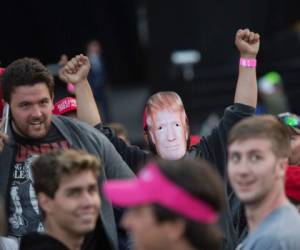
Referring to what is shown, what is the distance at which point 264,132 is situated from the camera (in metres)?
4.80

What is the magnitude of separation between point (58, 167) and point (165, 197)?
1206 mm

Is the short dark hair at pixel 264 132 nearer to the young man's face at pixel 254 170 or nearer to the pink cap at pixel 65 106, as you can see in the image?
the young man's face at pixel 254 170

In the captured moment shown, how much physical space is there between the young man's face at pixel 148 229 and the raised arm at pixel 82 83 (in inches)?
100

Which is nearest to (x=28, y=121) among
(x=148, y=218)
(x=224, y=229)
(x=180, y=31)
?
(x=224, y=229)

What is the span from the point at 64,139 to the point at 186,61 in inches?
494

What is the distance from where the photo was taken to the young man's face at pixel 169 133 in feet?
20.5

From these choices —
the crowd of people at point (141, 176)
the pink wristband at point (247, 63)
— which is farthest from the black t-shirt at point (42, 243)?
the pink wristband at point (247, 63)

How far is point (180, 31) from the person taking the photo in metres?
18.6

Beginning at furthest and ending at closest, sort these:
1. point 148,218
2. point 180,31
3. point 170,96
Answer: point 180,31 → point 170,96 → point 148,218

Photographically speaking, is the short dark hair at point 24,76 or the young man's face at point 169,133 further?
the young man's face at point 169,133

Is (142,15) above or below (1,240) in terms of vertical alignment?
above

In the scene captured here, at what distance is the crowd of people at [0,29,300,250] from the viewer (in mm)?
3748

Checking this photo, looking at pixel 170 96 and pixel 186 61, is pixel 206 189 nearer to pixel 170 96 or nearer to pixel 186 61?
pixel 170 96

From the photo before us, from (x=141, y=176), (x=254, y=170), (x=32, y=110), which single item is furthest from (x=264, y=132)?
(x=32, y=110)
